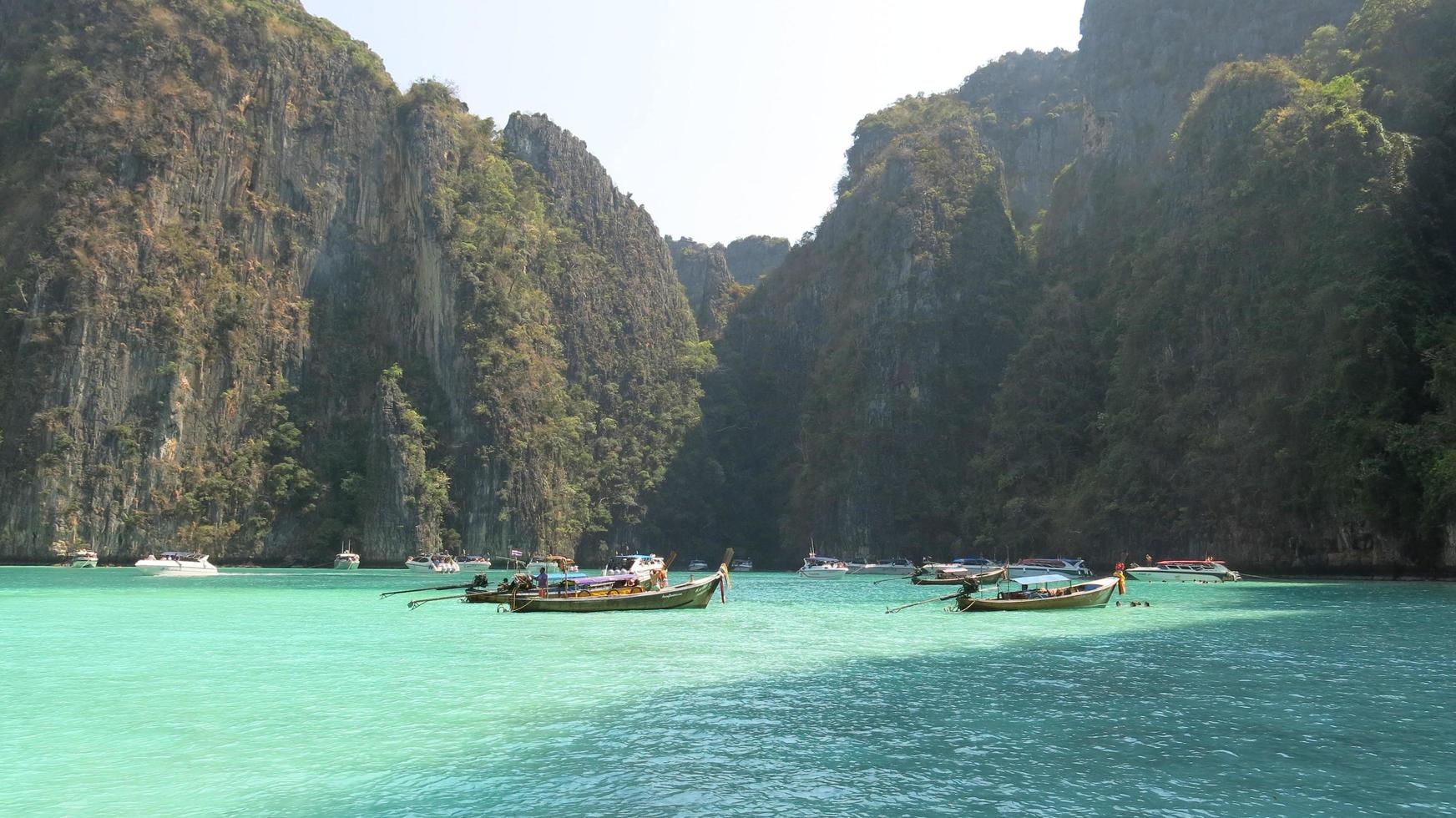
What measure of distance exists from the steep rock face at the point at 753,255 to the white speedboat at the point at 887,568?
103m

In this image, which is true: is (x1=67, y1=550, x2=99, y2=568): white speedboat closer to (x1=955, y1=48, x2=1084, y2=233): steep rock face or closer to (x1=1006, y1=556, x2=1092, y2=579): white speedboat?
(x1=1006, y1=556, x2=1092, y2=579): white speedboat

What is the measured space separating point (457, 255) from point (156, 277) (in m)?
26.9

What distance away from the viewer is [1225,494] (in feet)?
233

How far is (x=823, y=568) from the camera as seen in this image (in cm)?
9138

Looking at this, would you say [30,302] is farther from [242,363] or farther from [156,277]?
[242,363]

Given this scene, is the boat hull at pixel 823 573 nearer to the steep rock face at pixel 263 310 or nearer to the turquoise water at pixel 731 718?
the steep rock face at pixel 263 310

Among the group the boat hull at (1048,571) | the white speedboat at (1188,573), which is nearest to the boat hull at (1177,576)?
the white speedboat at (1188,573)

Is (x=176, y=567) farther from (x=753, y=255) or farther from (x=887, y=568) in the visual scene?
(x=753, y=255)

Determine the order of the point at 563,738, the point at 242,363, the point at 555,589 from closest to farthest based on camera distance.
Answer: the point at 563,738 → the point at 555,589 → the point at 242,363

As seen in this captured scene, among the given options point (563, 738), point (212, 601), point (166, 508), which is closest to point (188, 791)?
point (563, 738)

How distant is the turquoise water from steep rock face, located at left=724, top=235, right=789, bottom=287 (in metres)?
160

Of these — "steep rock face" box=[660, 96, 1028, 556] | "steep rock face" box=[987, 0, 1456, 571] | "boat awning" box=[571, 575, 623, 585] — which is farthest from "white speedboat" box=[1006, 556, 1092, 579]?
"boat awning" box=[571, 575, 623, 585]

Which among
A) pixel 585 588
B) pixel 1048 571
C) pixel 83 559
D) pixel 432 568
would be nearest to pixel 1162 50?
pixel 1048 571

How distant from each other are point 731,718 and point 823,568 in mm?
73645
